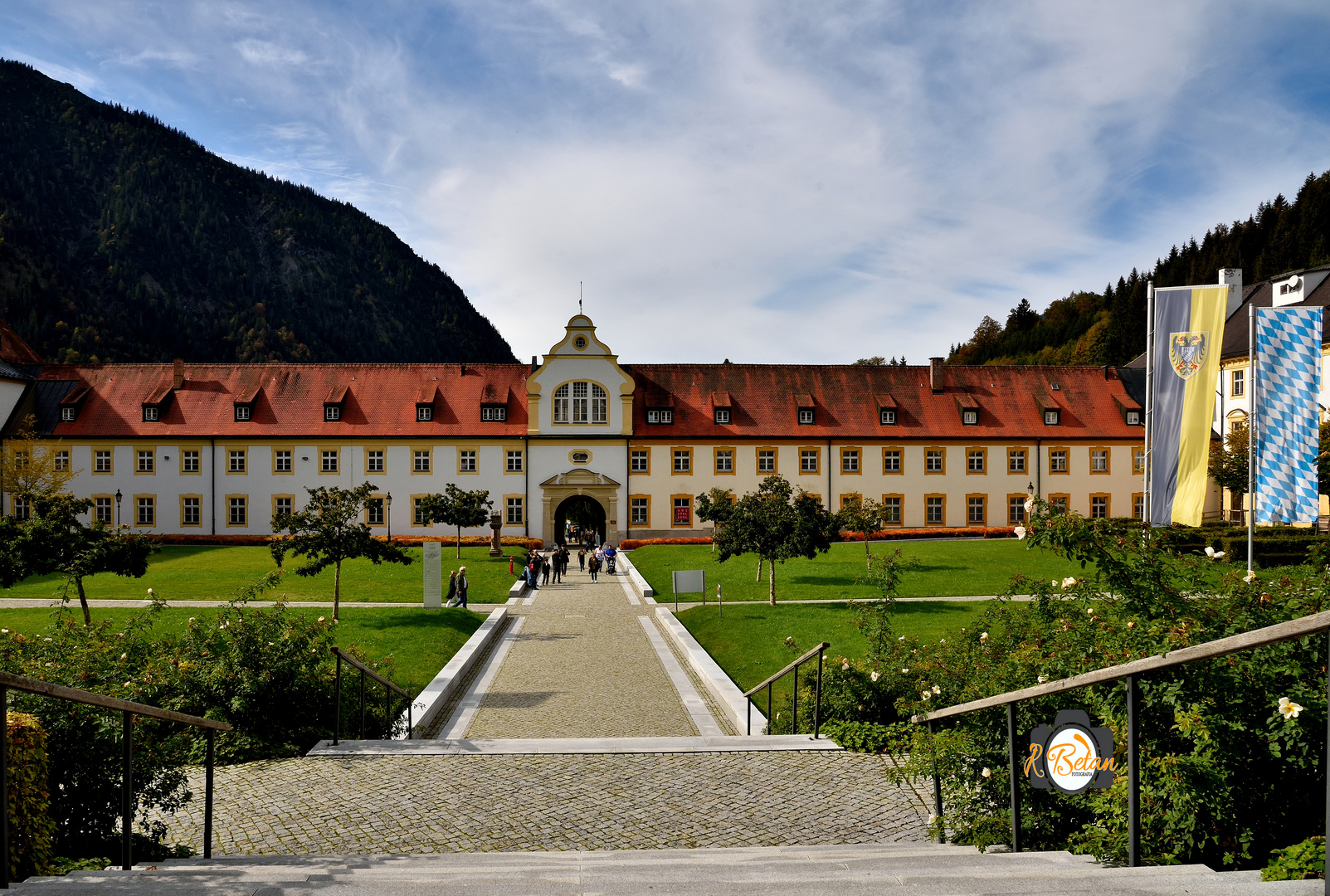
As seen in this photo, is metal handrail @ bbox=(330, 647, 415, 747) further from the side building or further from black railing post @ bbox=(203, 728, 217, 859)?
the side building

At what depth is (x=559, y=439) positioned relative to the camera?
4622 cm

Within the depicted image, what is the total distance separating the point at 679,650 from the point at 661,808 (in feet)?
40.3

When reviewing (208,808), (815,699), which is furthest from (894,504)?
(208,808)

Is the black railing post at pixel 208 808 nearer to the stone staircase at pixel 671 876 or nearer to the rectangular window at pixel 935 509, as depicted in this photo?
the stone staircase at pixel 671 876

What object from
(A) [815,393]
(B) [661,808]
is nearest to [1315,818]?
(B) [661,808]

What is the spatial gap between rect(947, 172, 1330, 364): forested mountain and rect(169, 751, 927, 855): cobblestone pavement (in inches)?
3312

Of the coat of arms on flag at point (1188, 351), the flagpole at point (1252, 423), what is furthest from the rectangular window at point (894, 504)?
the coat of arms on flag at point (1188, 351)

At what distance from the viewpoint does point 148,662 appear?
32.9 ft

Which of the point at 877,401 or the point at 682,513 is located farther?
the point at 877,401

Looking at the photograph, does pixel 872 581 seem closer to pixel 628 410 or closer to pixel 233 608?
pixel 233 608

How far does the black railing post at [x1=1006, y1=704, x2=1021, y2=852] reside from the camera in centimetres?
532

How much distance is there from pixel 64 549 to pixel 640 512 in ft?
98.0

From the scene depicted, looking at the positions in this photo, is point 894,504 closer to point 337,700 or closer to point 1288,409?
point 1288,409

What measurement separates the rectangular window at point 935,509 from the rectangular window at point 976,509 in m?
1.35
